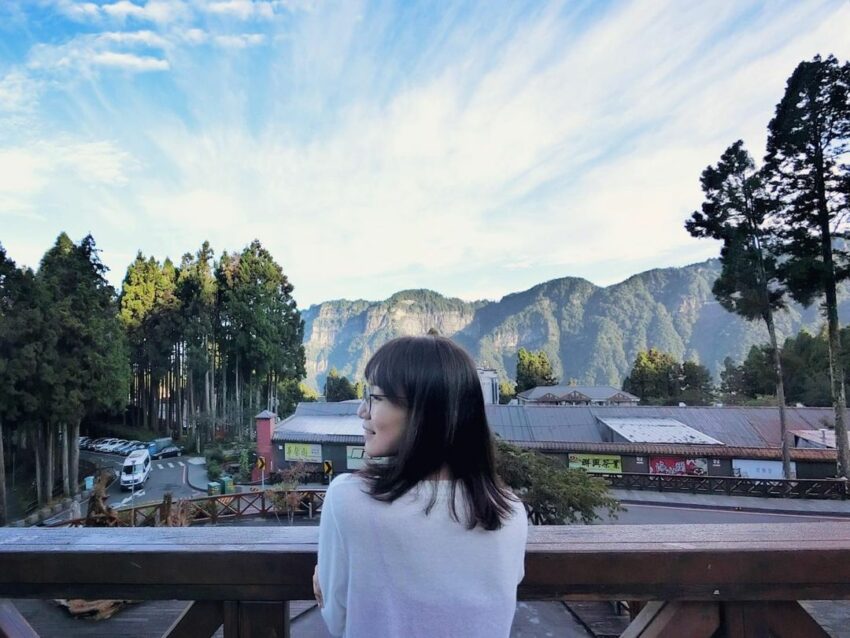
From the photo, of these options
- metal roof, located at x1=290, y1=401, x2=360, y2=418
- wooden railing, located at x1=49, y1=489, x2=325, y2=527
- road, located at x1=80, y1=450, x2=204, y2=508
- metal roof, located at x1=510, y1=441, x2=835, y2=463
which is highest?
metal roof, located at x1=290, y1=401, x2=360, y2=418

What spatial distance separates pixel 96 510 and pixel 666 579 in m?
8.45

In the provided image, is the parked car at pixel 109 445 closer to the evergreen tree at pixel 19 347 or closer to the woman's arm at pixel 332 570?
the evergreen tree at pixel 19 347

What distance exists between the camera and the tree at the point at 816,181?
33.4 feet

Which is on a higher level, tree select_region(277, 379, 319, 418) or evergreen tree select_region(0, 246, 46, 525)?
evergreen tree select_region(0, 246, 46, 525)

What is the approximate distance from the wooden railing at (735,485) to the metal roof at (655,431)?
52.4 inches

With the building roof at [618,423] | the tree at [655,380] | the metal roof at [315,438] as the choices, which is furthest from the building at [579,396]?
the metal roof at [315,438]

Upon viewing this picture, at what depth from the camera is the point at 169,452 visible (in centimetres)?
2100

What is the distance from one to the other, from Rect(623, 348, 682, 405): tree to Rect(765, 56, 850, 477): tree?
16.2 m

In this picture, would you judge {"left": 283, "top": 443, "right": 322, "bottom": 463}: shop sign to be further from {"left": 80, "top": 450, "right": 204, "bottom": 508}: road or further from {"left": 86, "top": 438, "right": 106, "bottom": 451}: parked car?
{"left": 86, "top": 438, "right": 106, "bottom": 451}: parked car

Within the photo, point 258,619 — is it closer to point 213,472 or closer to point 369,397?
point 369,397

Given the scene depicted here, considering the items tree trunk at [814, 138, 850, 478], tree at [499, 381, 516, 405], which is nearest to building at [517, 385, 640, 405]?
tree at [499, 381, 516, 405]

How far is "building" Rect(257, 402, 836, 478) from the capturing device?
40.0 feet

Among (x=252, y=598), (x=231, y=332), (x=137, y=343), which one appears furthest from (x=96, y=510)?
(x=137, y=343)

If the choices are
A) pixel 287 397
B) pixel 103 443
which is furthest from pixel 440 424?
pixel 287 397
